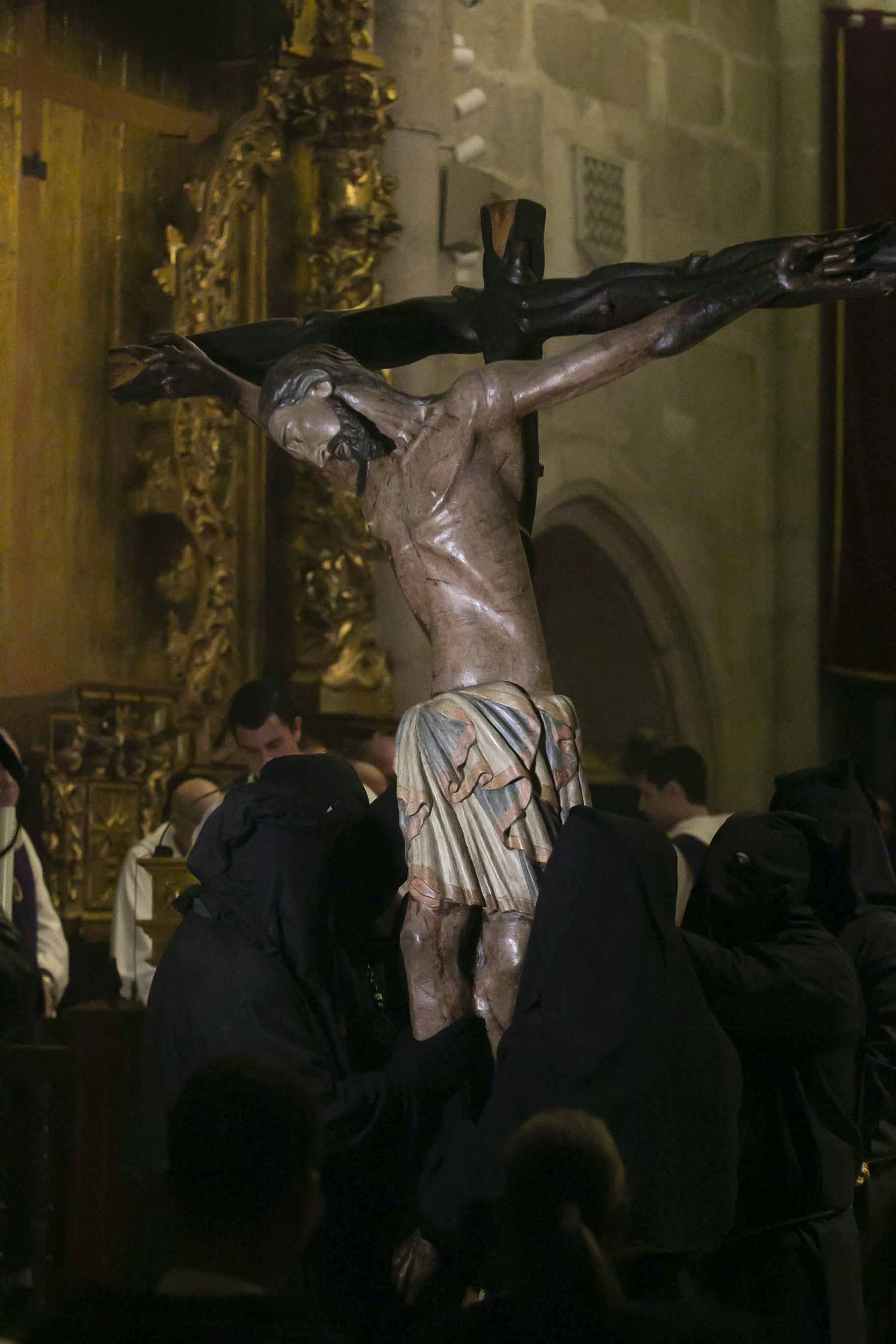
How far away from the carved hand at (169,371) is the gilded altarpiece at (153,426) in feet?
10.7

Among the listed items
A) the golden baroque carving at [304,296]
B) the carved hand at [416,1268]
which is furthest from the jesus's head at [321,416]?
the golden baroque carving at [304,296]

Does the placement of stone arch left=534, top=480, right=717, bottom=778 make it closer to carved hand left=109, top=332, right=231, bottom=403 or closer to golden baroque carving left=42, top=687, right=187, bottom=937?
golden baroque carving left=42, top=687, right=187, bottom=937

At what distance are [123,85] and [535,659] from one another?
514 centimetres

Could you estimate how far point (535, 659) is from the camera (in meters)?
4.24

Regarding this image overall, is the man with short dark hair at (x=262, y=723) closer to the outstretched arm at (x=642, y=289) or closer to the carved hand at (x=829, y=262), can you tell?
the outstretched arm at (x=642, y=289)

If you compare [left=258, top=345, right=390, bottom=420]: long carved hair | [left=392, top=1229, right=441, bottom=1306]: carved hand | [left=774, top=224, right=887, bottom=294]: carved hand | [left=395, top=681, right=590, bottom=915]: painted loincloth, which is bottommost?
[left=392, top=1229, right=441, bottom=1306]: carved hand

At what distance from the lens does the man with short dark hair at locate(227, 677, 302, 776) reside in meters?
7.22

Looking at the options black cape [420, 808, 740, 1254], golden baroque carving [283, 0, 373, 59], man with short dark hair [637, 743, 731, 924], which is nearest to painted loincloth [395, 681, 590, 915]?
black cape [420, 808, 740, 1254]

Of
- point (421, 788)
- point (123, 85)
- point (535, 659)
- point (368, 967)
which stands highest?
point (123, 85)

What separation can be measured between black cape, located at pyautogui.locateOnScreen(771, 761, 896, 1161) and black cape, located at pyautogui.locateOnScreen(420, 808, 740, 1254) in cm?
96

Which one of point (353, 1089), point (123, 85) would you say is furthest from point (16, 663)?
point (353, 1089)

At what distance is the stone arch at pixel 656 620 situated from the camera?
11.0 m

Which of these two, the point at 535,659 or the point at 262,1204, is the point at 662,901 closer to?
the point at 535,659

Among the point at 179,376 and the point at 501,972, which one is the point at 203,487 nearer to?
the point at 179,376
